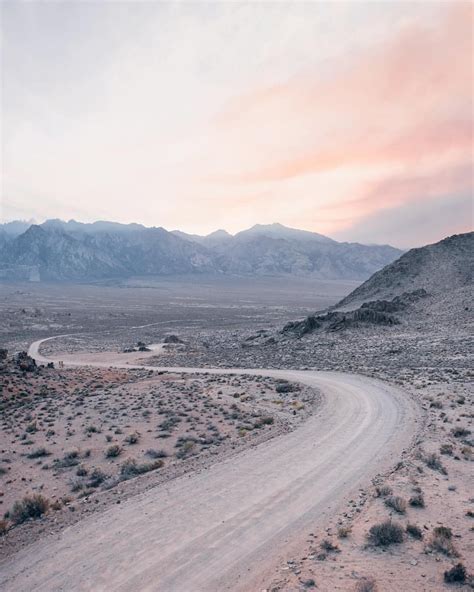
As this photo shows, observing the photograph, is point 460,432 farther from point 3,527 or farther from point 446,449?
point 3,527

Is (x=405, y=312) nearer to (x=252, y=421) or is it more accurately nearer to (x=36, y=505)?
(x=252, y=421)

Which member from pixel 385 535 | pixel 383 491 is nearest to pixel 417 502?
pixel 383 491

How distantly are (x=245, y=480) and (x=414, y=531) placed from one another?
17.9 ft

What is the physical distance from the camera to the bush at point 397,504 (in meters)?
11.6

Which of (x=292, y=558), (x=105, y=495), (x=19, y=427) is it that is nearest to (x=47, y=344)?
(x=19, y=427)

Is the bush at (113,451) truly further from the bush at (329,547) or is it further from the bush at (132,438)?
the bush at (329,547)

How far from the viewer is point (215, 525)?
1130cm

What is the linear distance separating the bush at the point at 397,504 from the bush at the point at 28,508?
9983 mm

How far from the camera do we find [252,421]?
21.5 metres

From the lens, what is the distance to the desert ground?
374 inches

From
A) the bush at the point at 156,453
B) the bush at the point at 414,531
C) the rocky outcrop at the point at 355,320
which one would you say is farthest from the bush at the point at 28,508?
the rocky outcrop at the point at 355,320

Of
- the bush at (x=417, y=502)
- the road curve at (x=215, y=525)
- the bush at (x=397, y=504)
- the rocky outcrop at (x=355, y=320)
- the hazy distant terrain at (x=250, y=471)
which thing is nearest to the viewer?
the road curve at (x=215, y=525)

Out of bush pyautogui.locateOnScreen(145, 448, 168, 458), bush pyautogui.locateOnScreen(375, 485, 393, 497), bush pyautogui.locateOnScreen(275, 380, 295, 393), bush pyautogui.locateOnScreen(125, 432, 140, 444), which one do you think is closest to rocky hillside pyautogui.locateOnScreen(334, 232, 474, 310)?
bush pyautogui.locateOnScreen(275, 380, 295, 393)

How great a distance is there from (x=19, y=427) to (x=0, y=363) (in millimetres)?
15379
